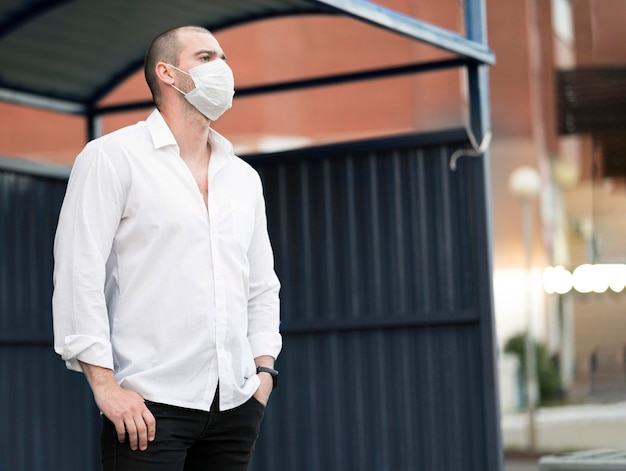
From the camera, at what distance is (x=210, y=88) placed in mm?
3453

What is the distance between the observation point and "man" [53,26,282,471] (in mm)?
3113

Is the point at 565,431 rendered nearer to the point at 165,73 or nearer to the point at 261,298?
the point at 261,298

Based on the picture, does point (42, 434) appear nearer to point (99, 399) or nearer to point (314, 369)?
point (314, 369)

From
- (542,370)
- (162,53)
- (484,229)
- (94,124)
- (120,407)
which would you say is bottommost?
(542,370)

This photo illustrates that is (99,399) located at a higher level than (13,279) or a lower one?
lower

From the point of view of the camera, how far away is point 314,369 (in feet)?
20.8

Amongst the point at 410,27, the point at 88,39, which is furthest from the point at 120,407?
the point at 88,39

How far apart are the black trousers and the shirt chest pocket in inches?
18.1

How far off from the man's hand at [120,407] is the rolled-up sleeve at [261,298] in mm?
612

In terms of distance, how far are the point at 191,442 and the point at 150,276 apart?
46 centimetres

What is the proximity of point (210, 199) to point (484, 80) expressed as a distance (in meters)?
3.06

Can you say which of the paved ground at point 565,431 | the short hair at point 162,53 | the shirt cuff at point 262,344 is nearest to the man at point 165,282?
the short hair at point 162,53

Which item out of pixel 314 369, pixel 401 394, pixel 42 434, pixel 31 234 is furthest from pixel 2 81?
pixel 401 394

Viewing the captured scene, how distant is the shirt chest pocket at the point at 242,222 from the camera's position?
134 inches
